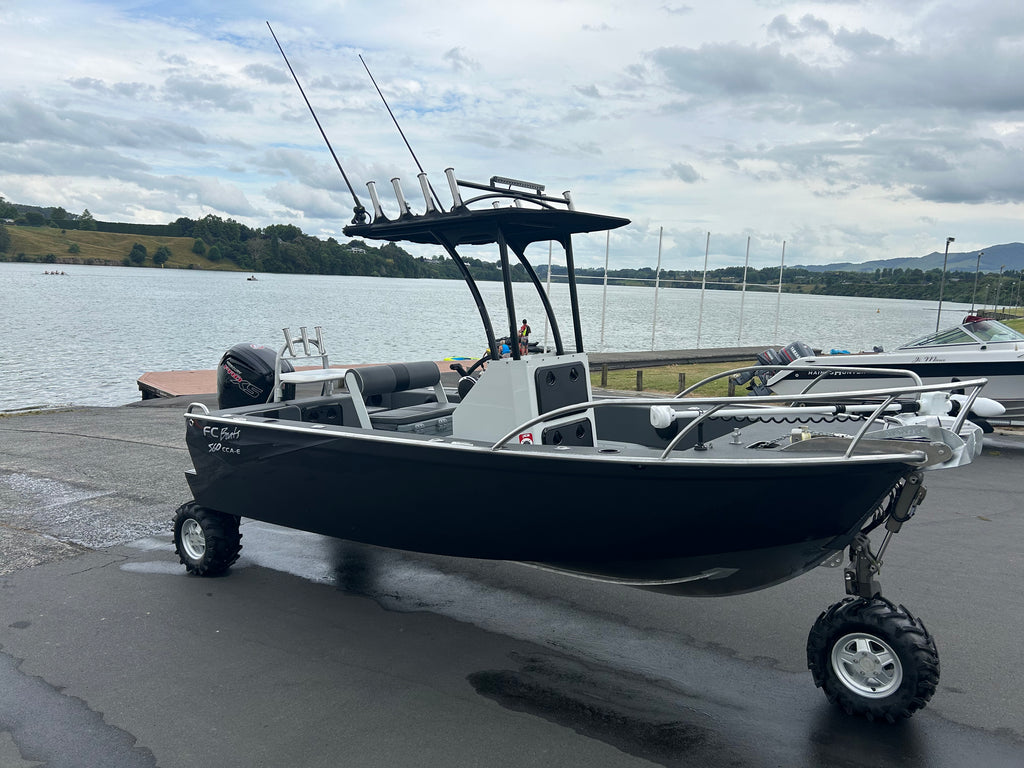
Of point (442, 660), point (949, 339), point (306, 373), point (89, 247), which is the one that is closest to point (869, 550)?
point (442, 660)

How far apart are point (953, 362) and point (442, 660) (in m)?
8.96

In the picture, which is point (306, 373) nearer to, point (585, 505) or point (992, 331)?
point (585, 505)

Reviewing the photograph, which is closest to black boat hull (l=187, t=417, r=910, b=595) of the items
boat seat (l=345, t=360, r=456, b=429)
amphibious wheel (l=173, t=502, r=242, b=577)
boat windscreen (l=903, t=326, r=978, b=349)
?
boat seat (l=345, t=360, r=456, b=429)

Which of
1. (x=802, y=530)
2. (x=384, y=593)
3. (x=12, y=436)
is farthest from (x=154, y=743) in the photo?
(x=12, y=436)

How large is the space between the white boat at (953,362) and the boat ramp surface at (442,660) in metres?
4.34

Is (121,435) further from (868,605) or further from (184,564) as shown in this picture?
(868,605)

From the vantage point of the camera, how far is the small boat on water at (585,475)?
3332mm

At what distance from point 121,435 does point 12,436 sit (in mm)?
1534

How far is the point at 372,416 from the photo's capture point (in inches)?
209

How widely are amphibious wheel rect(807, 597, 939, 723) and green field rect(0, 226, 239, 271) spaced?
13305cm

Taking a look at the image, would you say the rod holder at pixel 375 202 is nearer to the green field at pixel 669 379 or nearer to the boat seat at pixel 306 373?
the boat seat at pixel 306 373

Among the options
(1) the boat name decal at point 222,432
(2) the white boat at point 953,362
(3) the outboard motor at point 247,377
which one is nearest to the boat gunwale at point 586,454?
(1) the boat name decal at point 222,432

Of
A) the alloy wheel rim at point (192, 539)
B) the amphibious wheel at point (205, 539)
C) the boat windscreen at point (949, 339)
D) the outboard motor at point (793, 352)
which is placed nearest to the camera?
the amphibious wheel at point (205, 539)

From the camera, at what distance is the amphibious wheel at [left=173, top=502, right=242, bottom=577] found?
5.24m
